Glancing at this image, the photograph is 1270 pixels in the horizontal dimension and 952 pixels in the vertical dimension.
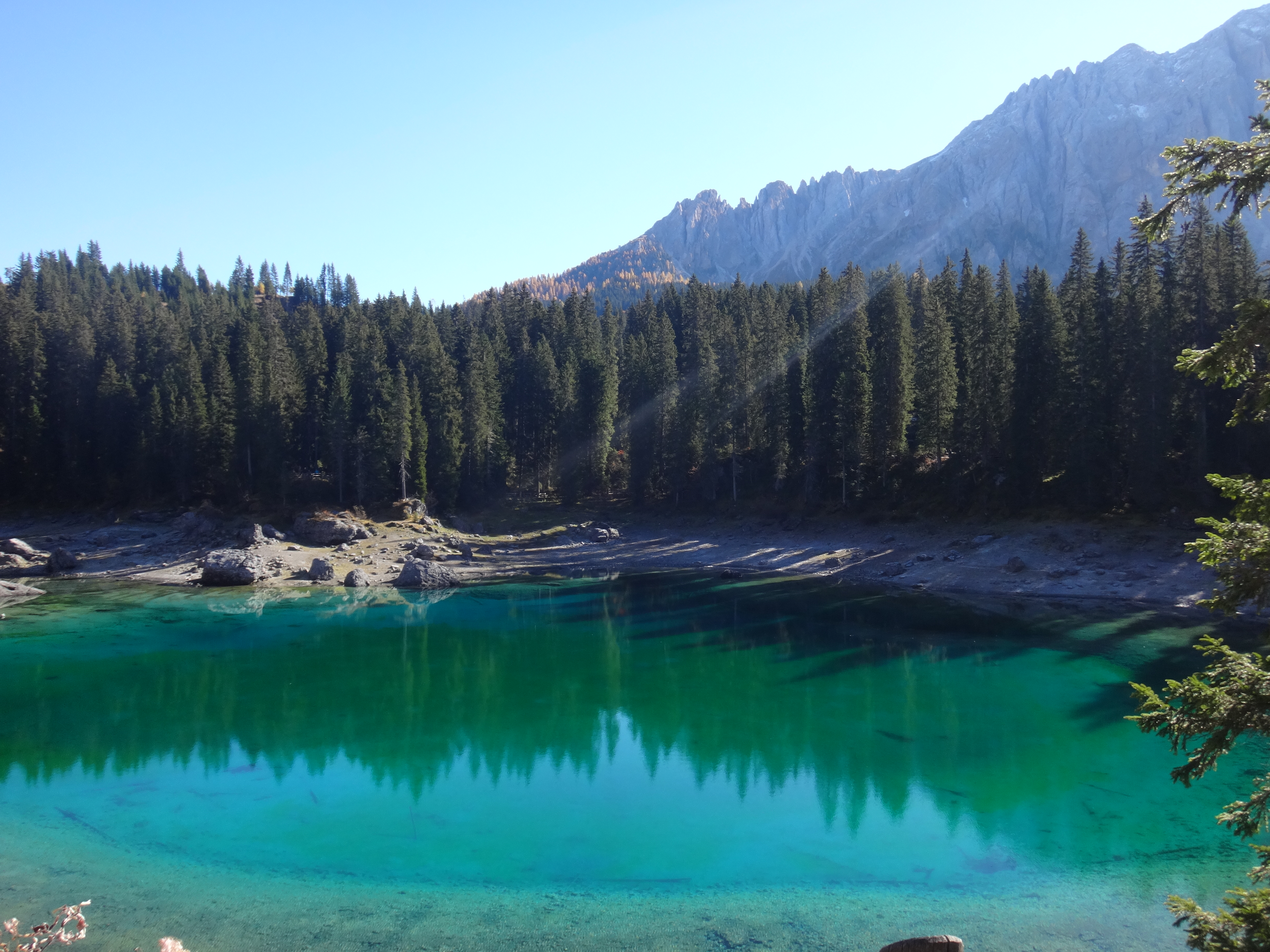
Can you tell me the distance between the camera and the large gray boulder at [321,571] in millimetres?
51094

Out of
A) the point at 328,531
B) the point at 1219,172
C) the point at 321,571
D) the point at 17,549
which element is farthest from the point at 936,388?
the point at 17,549

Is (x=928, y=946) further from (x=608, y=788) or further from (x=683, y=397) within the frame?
(x=683, y=397)

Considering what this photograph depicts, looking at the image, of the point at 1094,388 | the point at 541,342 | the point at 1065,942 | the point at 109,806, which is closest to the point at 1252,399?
the point at 1065,942

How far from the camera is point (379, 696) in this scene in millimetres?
28172

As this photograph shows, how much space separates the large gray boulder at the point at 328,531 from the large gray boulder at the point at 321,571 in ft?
20.3

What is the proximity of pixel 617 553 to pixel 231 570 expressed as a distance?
86.8ft

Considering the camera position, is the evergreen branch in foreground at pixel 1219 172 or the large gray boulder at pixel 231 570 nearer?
the evergreen branch in foreground at pixel 1219 172

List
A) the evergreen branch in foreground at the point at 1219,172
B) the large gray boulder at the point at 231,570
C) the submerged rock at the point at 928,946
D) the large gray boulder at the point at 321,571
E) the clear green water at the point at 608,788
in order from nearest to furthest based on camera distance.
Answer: the evergreen branch in foreground at the point at 1219,172, the submerged rock at the point at 928,946, the clear green water at the point at 608,788, the large gray boulder at the point at 231,570, the large gray boulder at the point at 321,571

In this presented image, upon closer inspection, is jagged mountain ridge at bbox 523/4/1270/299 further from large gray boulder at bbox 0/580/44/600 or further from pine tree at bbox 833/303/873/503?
large gray boulder at bbox 0/580/44/600

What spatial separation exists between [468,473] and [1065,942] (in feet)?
209

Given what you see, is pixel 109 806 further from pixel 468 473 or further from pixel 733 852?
pixel 468 473

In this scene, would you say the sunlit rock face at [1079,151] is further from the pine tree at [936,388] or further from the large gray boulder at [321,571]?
the large gray boulder at [321,571]

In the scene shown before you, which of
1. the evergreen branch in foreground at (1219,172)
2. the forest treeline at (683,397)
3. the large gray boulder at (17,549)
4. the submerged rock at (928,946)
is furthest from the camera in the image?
the large gray boulder at (17,549)

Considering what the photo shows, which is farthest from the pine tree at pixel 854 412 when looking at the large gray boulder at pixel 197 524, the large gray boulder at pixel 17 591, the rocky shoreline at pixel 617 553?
the large gray boulder at pixel 17 591
